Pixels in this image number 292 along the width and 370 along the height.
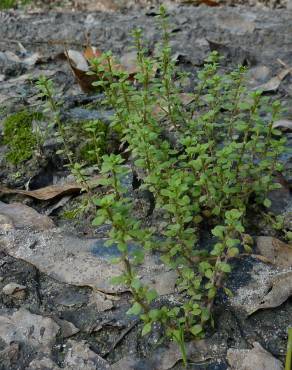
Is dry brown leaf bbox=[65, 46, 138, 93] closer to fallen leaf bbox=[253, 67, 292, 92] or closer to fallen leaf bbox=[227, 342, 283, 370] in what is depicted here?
fallen leaf bbox=[253, 67, 292, 92]

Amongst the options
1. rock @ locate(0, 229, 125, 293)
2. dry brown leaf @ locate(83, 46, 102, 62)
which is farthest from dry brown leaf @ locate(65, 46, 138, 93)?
rock @ locate(0, 229, 125, 293)

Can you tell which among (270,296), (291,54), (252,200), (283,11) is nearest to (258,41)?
(291,54)

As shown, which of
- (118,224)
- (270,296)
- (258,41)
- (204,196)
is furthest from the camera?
(258,41)

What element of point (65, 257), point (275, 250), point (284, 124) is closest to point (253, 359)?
point (275, 250)

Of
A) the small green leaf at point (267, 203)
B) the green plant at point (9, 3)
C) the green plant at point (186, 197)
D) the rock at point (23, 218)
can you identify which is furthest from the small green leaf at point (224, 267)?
the green plant at point (9, 3)

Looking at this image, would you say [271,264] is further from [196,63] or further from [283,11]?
[283,11]

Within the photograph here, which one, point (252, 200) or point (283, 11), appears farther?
point (283, 11)
